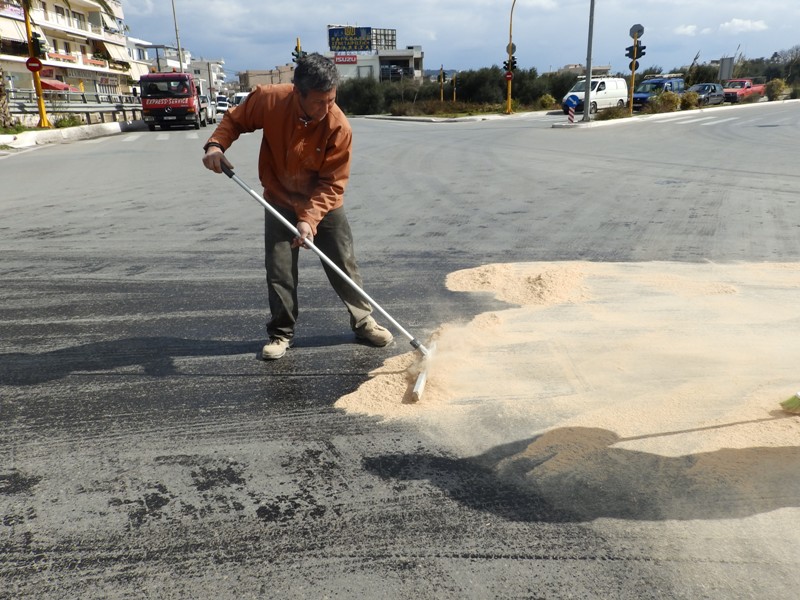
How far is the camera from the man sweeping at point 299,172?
3439 millimetres

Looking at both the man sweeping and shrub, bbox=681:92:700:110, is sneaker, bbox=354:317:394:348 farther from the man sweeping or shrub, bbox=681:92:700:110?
shrub, bbox=681:92:700:110

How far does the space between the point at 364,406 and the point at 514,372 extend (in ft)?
2.87

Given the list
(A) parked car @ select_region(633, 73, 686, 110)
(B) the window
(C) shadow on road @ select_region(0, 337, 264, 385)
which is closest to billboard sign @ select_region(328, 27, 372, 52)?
(B) the window

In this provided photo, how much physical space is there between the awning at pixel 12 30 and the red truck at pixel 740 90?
1759 inches

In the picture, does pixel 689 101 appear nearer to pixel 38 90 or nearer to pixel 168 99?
pixel 168 99

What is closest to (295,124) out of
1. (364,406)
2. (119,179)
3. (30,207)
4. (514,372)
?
(364,406)

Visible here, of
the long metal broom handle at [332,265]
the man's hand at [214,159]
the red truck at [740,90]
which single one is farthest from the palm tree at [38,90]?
the red truck at [740,90]

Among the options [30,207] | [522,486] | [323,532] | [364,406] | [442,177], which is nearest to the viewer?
[323,532]

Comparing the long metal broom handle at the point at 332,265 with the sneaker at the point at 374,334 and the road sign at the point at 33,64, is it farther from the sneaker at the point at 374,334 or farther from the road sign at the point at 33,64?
the road sign at the point at 33,64

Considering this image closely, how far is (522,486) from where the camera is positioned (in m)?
2.48

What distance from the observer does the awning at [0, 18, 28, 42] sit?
40.2 meters

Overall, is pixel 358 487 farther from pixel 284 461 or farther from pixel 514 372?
pixel 514 372

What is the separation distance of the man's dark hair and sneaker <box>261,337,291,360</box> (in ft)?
4.93

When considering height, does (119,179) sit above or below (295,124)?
below
